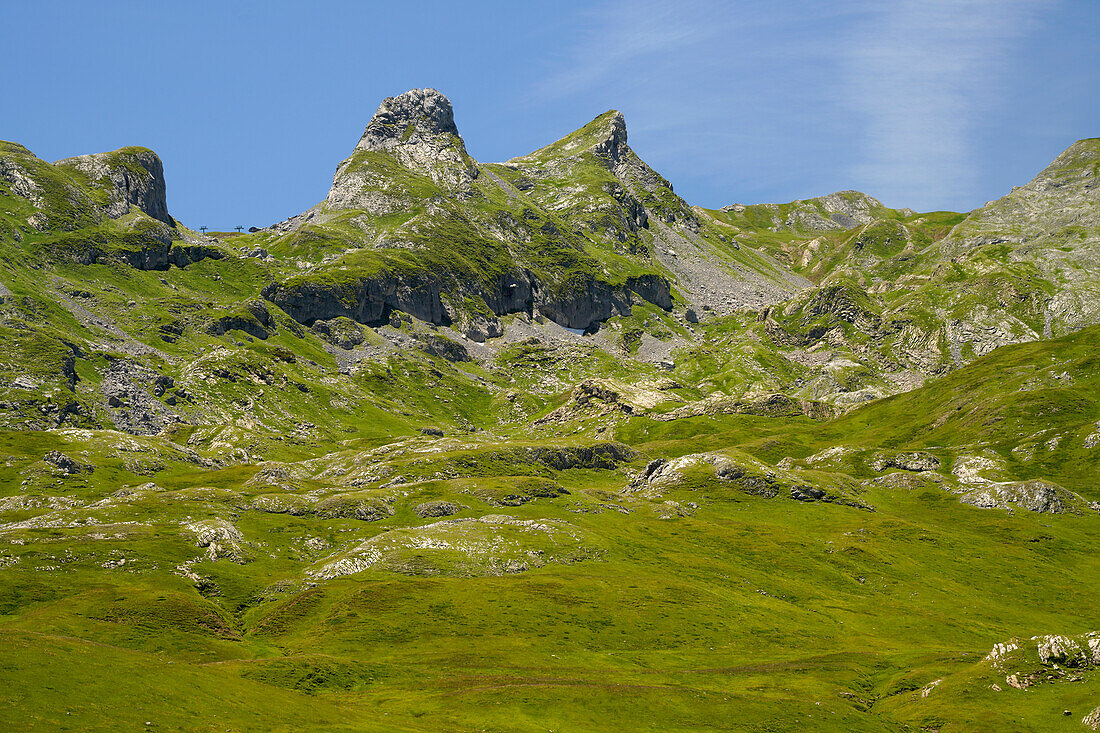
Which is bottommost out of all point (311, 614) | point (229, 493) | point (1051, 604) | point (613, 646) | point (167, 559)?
point (1051, 604)

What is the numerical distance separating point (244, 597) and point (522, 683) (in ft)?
202

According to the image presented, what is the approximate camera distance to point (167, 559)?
136 metres

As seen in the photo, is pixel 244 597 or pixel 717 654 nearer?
pixel 717 654

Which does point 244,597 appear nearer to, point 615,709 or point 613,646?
point 613,646

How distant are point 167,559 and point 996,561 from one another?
183 m

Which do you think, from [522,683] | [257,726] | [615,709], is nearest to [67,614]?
[257,726]

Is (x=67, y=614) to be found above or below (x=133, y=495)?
below

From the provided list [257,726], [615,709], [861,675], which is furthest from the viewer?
[861,675]

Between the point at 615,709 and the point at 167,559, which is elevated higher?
the point at 167,559

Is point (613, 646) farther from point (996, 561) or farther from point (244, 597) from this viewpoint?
point (996, 561)

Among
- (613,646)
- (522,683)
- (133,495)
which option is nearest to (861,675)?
(613,646)

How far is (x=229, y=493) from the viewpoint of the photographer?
596ft

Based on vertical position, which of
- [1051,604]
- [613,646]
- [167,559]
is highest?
[167,559]

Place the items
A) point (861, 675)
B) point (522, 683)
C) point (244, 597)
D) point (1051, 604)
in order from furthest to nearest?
point (1051, 604)
point (244, 597)
point (861, 675)
point (522, 683)
